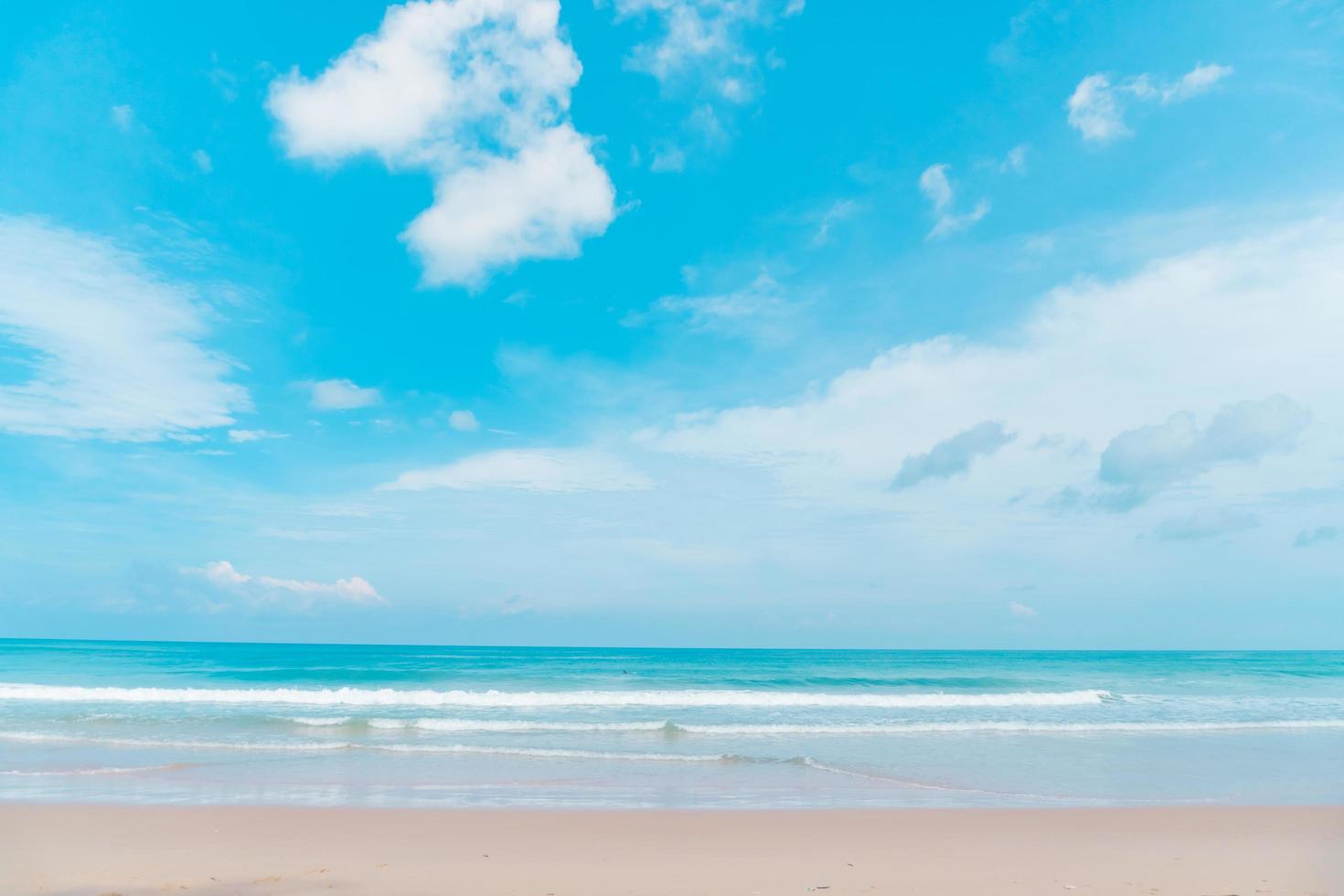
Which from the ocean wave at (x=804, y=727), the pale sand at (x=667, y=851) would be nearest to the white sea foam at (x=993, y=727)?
the ocean wave at (x=804, y=727)

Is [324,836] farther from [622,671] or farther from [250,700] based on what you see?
[622,671]

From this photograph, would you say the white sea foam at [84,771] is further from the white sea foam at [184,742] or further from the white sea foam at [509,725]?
the white sea foam at [509,725]

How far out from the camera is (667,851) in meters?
8.12

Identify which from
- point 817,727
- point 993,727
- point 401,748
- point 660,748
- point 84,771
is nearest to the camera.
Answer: point 84,771

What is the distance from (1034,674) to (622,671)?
2389cm

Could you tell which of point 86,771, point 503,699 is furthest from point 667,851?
point 503,699

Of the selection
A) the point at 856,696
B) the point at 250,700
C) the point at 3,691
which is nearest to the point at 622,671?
the point at 856,696

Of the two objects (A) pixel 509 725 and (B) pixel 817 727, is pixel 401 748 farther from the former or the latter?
(B) pixel 817 727

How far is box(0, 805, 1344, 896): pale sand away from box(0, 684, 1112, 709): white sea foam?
14.8 m

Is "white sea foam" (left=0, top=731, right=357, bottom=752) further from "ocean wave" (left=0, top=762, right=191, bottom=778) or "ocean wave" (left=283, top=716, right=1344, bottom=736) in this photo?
"ocean wave" (left=283, top=716, right=1344, bottom=736)

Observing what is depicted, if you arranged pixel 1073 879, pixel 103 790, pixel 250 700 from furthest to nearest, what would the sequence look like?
pixel 250 700 < pixel 103 790 < pixel 1073 879

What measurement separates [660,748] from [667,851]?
7.30 meters

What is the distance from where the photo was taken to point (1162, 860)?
781cm

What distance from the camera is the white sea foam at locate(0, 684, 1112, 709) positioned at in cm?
2438
